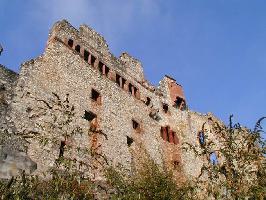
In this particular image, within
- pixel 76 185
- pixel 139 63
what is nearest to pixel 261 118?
pixel 76 185

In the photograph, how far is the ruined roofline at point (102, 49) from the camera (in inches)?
900

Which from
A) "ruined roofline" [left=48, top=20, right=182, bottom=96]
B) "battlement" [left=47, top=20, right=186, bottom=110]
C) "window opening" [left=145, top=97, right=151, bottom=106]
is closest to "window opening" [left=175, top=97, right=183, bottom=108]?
"battlement" [left=47, top=20, right=186, bottom=110]

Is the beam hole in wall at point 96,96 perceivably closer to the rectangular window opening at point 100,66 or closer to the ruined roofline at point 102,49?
the rectangular window opening at point 100,66

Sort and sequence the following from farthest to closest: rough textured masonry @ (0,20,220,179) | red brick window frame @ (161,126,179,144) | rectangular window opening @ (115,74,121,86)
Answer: red brick window frame @ (161,126,179,144), rectangular window opening @ (115,74,121,86), rough textured masonry @ (0,20,220,179)

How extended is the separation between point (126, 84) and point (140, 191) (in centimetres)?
1559

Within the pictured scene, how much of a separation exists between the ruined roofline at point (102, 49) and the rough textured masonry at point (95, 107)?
7 cm

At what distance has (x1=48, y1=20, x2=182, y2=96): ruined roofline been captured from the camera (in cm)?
2287

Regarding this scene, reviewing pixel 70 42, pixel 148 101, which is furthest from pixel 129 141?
pixel 70 42

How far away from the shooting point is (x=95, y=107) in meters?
21.0

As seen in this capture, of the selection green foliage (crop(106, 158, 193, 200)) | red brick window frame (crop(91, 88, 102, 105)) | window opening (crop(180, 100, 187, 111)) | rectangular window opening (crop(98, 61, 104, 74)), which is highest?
rectangular window opening (crop(98, 61, 104, 74))

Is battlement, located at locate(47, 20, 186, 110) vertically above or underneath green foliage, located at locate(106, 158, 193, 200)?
above

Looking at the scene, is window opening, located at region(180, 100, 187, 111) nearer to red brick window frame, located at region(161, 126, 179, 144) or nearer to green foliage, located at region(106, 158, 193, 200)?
red brick window frame, located at region(161, 126, 179, 144)

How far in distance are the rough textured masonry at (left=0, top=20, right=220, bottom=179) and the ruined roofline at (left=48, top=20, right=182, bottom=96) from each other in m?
0.07

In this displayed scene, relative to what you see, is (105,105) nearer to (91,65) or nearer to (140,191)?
(91,65)
